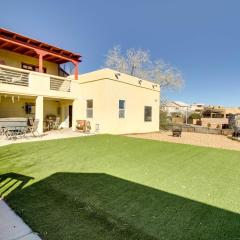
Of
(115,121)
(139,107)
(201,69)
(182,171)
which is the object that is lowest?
(182,171)

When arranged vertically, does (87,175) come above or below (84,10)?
below

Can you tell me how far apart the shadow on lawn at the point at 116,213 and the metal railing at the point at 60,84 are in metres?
10.6

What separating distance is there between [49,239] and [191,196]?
2711 mm

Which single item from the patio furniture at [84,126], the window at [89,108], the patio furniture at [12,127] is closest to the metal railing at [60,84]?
the window at [89,108]

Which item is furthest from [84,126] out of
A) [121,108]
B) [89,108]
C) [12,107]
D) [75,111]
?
[12,107]

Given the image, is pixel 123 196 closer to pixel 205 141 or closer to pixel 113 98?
pixel 205 141

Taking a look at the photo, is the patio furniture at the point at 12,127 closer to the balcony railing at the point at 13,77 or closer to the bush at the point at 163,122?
the balcony railing at the point at 13,77

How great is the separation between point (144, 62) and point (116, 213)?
28.7 m

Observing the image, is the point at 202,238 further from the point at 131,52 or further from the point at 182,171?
the point at 131,52

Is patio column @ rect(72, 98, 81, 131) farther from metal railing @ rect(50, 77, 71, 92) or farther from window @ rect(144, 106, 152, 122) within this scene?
window @ rect(144, 106, 152, 122)

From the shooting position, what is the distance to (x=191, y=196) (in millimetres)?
3898

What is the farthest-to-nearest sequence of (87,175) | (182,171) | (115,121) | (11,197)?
(115,121)
(182,171)
(87,175)
(11,197)

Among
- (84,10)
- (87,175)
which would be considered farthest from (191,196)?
(84,10)

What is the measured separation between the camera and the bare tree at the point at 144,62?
29.1 meters
